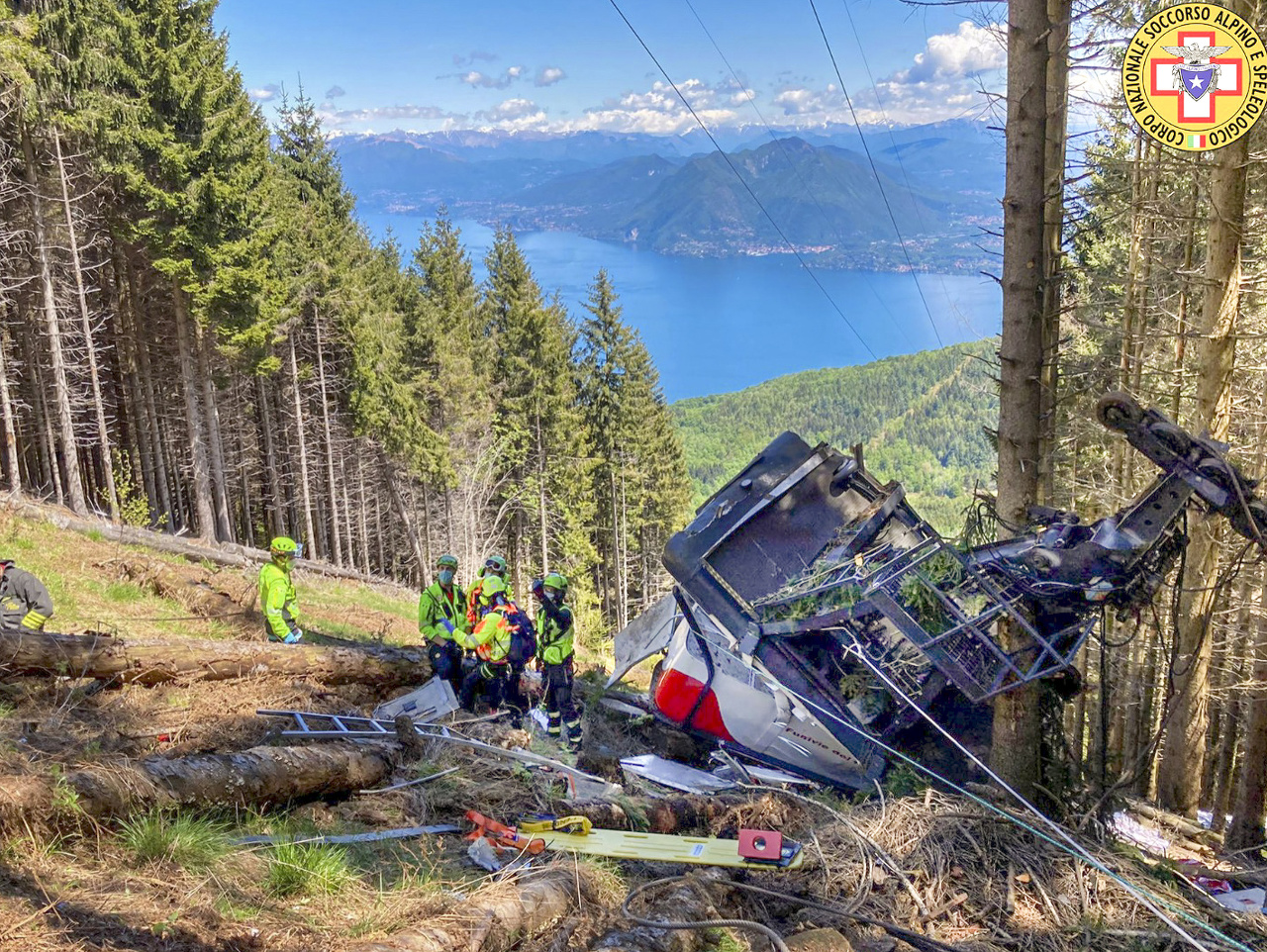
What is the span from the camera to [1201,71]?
27.0 feet

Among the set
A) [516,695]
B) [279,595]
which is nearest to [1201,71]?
[516,695]

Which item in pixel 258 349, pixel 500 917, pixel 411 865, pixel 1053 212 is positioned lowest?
pixel 411 865

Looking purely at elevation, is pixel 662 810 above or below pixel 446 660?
above

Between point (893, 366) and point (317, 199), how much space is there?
109 m

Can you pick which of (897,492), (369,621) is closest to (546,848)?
(897,492)

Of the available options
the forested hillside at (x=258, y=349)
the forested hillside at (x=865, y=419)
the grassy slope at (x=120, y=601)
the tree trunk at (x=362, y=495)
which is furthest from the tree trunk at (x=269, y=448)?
the forested hillside at (x=865, y=419)

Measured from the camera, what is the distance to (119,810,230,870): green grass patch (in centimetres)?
409

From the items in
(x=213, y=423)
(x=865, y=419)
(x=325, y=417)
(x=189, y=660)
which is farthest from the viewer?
(x=865, y=419)

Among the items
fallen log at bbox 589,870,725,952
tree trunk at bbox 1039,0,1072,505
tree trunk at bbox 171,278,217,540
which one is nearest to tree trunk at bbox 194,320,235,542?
tree trunk at bbox 171,278,217,540

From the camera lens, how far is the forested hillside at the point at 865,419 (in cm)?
9962

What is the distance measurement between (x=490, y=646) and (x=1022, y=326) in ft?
19.4

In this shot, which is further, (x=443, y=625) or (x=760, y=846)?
(x=443, y=625)

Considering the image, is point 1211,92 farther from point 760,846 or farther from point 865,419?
point 865,419

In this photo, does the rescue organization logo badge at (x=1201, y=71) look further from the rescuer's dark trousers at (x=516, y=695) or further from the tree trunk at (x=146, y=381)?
the tree trunk at (x=146, y=381)
